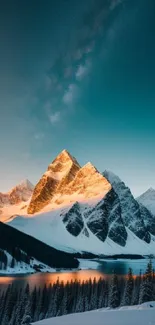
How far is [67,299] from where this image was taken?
11081 centimetres

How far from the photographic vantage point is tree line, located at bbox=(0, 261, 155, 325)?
303ft

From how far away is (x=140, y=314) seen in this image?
4616 cm

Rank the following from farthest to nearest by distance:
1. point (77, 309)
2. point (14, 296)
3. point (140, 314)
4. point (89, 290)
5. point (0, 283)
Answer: point (0, 283) < point (89, 290) < point (77, 309) < point (14, 296) < point (140, 314)

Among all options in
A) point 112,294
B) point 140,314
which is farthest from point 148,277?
point 140,314

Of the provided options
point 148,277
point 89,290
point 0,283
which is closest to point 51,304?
point 89,290

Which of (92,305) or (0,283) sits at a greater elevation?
(0,283)

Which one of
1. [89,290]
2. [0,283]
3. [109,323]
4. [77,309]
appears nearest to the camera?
[109,323]

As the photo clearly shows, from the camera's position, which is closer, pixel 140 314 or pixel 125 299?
pixel 140 314

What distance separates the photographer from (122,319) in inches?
1705

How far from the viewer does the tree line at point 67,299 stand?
9244 centimetres

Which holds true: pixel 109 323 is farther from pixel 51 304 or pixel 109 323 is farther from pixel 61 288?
pixel 61 288

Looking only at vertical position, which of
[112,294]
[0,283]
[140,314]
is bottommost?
[140,314]

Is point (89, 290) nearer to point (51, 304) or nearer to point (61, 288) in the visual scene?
point (61, 288)

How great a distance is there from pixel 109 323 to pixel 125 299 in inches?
2531
